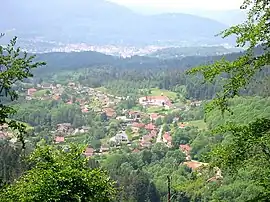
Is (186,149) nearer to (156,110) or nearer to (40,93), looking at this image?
(156,110)

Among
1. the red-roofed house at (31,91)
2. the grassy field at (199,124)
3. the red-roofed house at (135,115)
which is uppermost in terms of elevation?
the red-roofed house at (31,91)

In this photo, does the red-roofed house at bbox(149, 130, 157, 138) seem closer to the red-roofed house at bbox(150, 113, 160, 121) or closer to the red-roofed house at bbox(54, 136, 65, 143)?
the red-roofed house at bbox(150, 113, 160, 121)

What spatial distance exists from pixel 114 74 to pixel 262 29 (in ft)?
440

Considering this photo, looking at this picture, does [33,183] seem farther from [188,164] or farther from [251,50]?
[188,164]

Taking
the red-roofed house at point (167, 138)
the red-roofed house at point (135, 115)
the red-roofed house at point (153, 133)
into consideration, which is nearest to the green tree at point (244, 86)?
the red-roofed house at point (167, 138)

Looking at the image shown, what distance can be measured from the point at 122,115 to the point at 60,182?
88219 mm

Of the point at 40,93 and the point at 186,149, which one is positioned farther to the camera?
the point at 40,93

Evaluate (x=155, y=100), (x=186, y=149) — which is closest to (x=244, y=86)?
(x=186, y=149)

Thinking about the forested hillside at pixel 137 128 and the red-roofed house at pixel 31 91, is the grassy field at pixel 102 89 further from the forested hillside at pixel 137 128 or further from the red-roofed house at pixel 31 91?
the red-roofed house at pixel 31 91

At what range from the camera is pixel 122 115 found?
317 ft

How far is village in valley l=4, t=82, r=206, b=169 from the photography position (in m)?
71.0

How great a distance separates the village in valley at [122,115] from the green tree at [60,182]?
150 ft

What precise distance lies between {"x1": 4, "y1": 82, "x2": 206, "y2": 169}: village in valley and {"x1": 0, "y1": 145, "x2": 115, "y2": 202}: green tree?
4570cm

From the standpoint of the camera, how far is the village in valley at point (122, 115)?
233 ft
